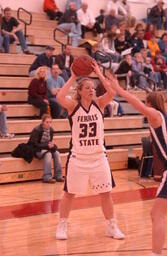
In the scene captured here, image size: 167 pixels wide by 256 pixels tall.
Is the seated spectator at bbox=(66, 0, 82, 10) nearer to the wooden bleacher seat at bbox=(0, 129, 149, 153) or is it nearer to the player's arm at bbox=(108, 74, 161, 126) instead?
the wooden bleacher seat at bbox=(0, 129, 149, 153)

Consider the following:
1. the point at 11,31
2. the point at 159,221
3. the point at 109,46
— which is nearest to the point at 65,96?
the point at 159,221

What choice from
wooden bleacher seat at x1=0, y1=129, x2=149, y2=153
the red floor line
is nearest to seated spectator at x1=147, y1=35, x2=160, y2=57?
wooden bleacher seat at x1=0, y1=129, x2=149, y2=153

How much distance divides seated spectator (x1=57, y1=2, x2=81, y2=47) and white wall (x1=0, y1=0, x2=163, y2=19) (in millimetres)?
955

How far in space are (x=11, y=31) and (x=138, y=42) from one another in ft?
12.1

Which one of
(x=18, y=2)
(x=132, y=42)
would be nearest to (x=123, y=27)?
(x=132, y=42)

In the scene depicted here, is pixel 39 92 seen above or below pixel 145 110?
below

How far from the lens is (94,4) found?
1642cm

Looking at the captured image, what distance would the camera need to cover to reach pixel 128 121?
465 inches

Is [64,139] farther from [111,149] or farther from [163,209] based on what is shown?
[163,209]

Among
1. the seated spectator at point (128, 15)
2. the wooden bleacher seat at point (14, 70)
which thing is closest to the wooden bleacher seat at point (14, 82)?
the wooden bleacher seat at point (14, 70)

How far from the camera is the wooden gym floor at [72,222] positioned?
5230mm

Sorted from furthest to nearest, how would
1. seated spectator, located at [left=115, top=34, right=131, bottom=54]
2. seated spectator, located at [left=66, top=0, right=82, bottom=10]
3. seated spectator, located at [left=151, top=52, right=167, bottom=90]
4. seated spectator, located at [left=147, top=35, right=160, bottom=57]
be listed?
seated spectator, located at [left=147, top=35, right=160, bottom=57]
seated spectator, located at [left=66, top=0, right=82, bottom=10]
seated spectator, located at [left=151, top=52, right=167, bottom=90]
seated spectator, located at [left=115, top=34, right=131, bottom=54]

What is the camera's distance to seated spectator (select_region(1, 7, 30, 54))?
12.4 meters

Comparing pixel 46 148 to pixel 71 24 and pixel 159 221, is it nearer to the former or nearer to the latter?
pixel 159 221
